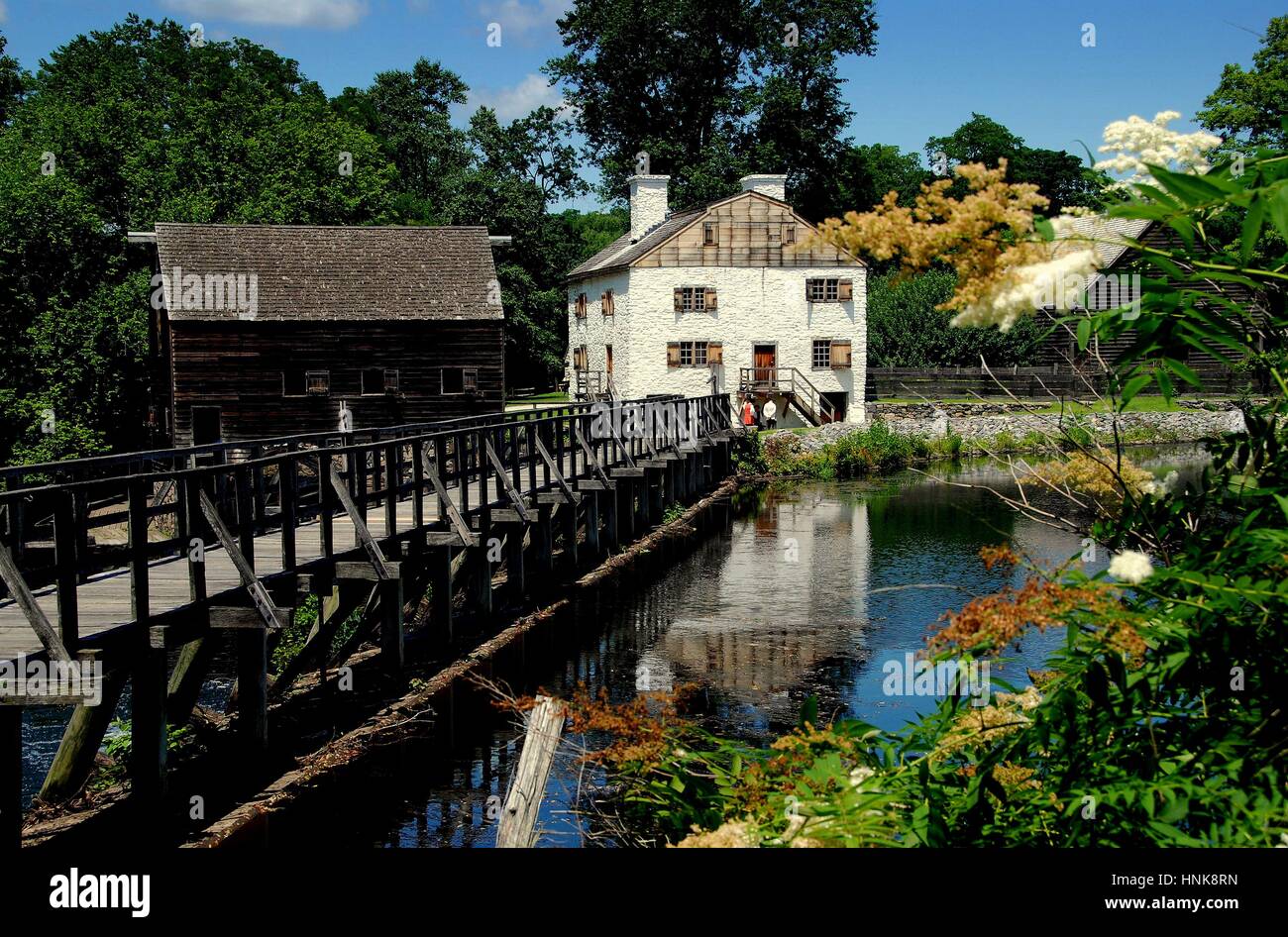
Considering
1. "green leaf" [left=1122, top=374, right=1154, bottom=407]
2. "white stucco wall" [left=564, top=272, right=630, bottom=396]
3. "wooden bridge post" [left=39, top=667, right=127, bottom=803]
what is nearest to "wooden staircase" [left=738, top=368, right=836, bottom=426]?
"white stucco wall" [left=564, top=272, right=630, bottom=396]

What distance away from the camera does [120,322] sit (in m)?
41.2

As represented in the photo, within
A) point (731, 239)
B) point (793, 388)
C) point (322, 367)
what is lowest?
point (793, 388)

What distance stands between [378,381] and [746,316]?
1442 cm

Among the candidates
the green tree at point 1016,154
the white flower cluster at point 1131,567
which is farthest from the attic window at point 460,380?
the green tree at point 1016,154

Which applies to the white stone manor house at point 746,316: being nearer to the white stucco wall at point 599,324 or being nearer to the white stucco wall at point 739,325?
the white stucco wall at point 739,325

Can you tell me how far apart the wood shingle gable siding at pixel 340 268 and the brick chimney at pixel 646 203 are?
44.5 ft

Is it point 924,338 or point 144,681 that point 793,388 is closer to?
point 924,338

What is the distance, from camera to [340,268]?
39.7m

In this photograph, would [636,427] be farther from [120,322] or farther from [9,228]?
[9,228]

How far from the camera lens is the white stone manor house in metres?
46.6

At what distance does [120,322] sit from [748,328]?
832 inches

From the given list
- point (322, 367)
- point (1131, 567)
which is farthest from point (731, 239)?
point (1131, 567)

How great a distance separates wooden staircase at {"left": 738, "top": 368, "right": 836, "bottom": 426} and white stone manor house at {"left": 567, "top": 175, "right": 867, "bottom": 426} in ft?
0.12

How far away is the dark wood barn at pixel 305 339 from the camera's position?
38094mm
